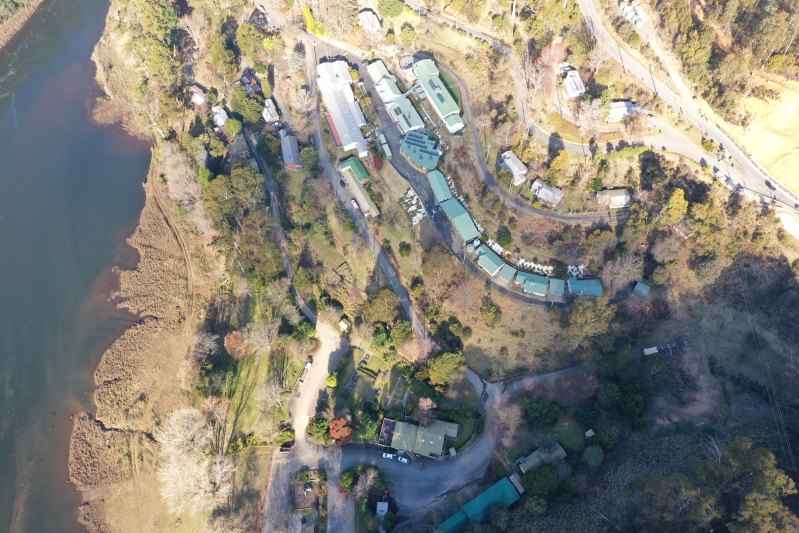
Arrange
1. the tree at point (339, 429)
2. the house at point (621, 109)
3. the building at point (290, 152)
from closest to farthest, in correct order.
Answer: the tree at point (339, 429) < the house at point (621, 109) < the building at point (290, 152)

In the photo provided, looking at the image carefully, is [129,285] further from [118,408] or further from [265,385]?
[265,385]

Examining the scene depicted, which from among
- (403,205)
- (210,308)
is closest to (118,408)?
(210,308)

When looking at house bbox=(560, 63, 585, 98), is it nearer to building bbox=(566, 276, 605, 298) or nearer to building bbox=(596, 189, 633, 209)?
building bbox=(596, 189, 633, 209)

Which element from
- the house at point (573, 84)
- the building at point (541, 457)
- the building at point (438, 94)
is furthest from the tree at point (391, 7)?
the building at point (541, 457)

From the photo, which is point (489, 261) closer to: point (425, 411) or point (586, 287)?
point (586, 287)

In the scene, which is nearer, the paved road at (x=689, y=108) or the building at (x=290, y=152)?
the paved road at (x=689, y=108)

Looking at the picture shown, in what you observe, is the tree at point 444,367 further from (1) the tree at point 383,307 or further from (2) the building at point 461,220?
(2) the building at point 461,220

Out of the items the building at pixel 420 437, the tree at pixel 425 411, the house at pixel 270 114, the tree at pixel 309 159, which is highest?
the house at pixel 270 114
